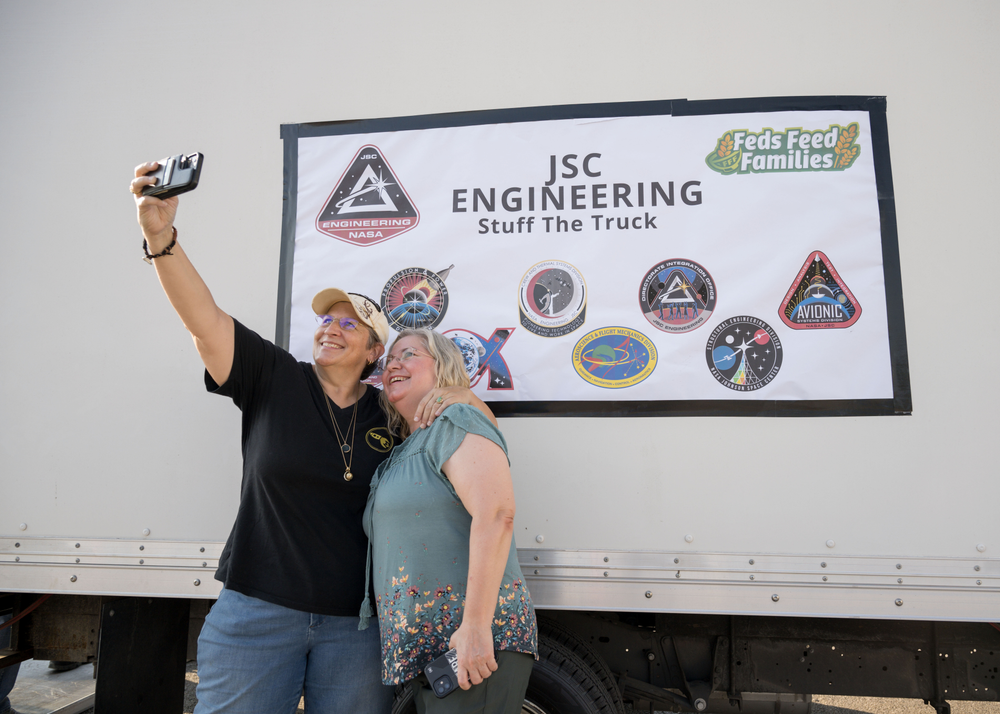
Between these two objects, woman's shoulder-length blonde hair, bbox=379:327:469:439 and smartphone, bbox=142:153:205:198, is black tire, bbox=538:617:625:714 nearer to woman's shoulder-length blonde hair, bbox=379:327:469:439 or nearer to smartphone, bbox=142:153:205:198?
woman's shoulder-length blonde hair, bbox=379:327:469:439

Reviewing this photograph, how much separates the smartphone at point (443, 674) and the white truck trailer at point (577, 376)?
0.62 metres

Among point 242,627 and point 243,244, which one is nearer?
point 242,627

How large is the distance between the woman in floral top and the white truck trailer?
514mm

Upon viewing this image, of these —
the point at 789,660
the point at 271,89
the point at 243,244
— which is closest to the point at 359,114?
the point at 271,89

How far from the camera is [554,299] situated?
205cm

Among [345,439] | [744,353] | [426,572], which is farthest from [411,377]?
[744,353]

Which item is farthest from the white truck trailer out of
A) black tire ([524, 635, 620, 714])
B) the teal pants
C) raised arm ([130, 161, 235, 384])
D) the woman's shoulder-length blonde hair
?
raised arm ([130, 161, 235, 384])

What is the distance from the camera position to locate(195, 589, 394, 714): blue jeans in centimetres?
151

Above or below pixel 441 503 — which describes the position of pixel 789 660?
below

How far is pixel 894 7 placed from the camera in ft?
6.80

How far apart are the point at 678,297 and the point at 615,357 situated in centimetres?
31

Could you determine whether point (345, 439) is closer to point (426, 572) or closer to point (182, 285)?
point (426, 572)

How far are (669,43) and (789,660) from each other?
2.44 meters

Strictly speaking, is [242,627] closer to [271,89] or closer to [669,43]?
[271,89]
